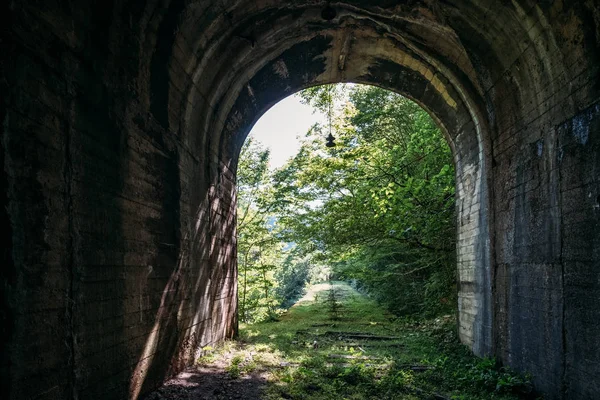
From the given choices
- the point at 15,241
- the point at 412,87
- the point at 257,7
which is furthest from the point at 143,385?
the point at 412,87

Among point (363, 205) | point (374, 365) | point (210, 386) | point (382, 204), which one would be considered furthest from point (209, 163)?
point (363, 205)

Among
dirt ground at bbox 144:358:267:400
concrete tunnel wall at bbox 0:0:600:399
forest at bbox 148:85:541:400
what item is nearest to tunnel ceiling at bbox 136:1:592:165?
concrete tunnel wall at bbox 0:0:600:399

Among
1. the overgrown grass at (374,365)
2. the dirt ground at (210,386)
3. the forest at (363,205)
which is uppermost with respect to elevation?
the forest at (363,205)

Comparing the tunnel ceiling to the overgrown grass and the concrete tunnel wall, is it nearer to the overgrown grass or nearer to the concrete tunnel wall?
the concrete tunnel wall

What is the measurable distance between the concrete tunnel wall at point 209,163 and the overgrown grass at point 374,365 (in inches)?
19.1

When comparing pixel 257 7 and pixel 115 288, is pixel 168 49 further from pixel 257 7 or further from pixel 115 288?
pixel 115 288

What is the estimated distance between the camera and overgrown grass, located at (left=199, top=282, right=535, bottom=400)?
4656mm

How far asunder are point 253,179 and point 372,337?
721 centimetres

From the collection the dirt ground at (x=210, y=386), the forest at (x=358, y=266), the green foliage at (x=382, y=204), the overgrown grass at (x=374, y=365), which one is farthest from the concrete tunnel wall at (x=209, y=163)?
the green foliage at (x=382, y=204)

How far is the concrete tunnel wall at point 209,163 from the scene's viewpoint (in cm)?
267

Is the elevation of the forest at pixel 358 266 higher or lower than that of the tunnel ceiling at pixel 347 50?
lower

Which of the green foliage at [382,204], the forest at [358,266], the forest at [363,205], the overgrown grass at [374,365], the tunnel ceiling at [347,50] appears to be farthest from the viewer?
the forest at [363,205]

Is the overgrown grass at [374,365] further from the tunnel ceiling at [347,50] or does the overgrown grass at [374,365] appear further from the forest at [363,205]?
the tunnel ceiling at [347,50]

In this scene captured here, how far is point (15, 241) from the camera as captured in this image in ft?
7.96
